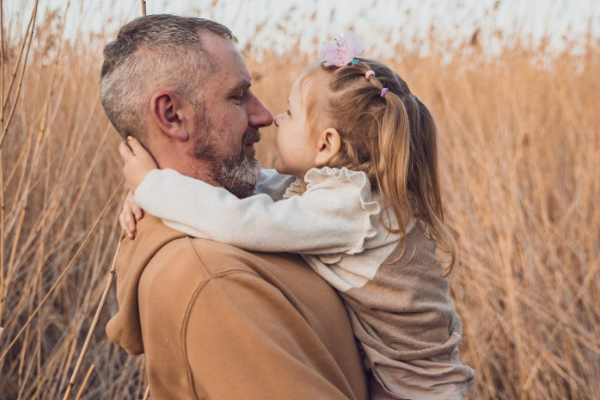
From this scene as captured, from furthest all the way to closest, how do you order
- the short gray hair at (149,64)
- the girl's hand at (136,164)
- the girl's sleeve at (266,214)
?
the short gray hair at (149,64) → the girl's hand at (136,164) → the girl's sleeve at (266,214)

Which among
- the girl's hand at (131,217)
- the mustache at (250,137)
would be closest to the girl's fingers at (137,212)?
the girl's hand at (131,217)

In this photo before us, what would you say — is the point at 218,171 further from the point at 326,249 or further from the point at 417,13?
the point at 417,13

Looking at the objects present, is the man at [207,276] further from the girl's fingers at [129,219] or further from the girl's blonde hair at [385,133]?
the girl's blonde hair at [385,133]

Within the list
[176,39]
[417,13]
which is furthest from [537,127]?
[176,39]

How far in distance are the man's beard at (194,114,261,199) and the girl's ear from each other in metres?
0.17

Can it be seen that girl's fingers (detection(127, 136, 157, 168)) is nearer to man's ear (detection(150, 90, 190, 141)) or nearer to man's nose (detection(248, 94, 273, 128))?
man's ear (detection(150, 90, 190, 141))

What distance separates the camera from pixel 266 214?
1.24 metres

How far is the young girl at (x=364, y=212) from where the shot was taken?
4.12 feet

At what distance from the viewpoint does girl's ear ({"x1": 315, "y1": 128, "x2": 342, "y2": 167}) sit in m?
1.56

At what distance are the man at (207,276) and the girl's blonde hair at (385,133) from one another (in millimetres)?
195

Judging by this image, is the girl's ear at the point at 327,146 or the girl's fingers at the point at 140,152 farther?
the girl's ear at the point at 327,146

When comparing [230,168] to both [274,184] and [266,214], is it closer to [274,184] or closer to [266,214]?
[274,184]

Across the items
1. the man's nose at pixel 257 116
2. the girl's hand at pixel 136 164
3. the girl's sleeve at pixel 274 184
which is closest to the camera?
the girl's hand at pixel 136 164

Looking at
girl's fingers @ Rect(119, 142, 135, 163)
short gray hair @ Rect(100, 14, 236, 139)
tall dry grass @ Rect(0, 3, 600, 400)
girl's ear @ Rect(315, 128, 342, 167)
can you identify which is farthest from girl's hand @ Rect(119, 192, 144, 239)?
tall dry grass @ Rect(0, 3, 600, 400)
